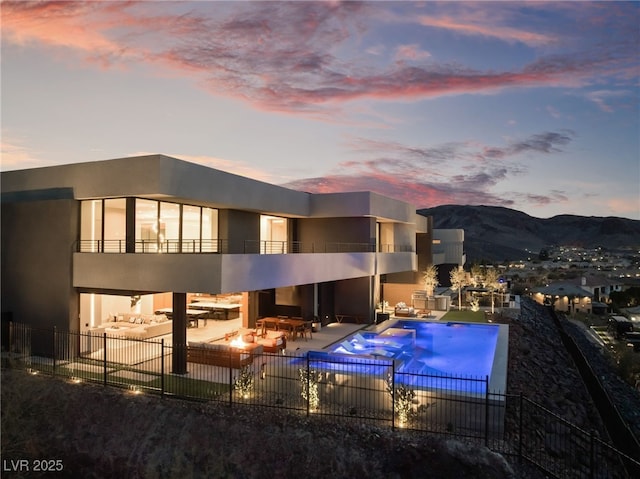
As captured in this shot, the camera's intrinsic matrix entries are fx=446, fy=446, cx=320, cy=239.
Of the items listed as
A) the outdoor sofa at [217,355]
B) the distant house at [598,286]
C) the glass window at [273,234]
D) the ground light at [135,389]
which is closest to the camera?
the ground light at [135,389]

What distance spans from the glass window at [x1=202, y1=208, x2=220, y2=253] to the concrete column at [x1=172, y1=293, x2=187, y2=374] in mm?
4901

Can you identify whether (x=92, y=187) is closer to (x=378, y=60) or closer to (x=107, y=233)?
(x=107, y=233)

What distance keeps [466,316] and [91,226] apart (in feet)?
70.1

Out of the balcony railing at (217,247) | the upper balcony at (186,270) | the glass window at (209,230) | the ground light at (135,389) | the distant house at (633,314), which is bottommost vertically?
the distant house at (633,314)

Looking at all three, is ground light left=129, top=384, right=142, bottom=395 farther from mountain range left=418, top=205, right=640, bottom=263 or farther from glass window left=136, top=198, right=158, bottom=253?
mountain range left=418, top=205, right=640, bottom=263

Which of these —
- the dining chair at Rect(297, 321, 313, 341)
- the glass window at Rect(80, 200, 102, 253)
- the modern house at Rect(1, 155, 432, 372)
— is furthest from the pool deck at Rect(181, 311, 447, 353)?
the glass window at Rect(80, 200, 102, 253)

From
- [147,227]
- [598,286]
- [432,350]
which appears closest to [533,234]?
[598,286]

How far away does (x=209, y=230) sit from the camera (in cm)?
2006

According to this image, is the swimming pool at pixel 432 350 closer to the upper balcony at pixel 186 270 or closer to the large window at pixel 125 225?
the upper balcony at pixel 186 270

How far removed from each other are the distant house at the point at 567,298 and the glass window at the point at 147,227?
5319 cm

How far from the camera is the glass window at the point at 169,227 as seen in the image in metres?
17.3

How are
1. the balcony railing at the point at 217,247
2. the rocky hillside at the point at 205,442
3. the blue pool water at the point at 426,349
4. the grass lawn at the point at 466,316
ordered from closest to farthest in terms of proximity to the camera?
1. the rocky hillside at the point at 205,442
2. the blue pool water at the point at 426,349
3. the balcony railing at the point at 217,247
4. the grass lawn at the point at 466,316

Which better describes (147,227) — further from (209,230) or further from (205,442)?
(205,442)

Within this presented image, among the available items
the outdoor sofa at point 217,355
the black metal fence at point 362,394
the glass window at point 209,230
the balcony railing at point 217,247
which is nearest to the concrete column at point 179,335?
the black metal fence at point 362,394
